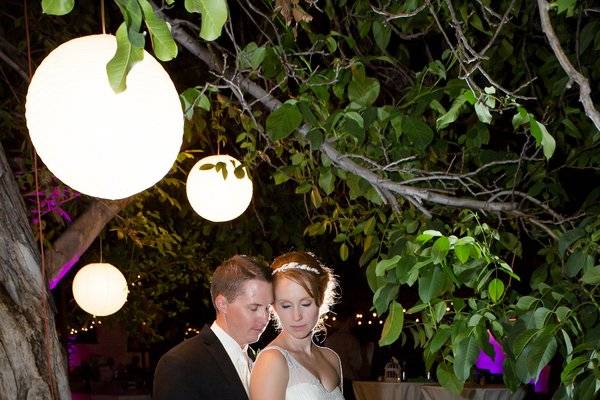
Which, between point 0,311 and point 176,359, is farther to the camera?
point 176,359

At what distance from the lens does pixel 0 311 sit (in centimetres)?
217

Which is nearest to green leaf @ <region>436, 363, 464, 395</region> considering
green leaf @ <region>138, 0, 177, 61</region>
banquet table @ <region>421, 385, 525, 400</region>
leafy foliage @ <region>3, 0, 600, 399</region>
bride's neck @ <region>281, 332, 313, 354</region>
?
leafy foliage @ <region>3, 0, 600, 399</region>

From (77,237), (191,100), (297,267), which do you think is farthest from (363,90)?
(77,237)

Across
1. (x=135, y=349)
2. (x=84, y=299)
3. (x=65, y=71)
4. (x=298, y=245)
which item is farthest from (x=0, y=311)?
(x=135, y=349)

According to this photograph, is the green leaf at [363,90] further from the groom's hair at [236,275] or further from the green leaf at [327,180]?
the groom's hair at [236,275]

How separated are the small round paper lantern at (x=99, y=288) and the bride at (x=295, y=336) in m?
2.66

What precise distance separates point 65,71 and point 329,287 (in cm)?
153

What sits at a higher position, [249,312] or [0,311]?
[0,311]

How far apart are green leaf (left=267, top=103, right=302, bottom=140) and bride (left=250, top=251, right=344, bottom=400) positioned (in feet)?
1.85

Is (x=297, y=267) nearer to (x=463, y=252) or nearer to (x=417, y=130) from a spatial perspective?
(x=417, y=130)

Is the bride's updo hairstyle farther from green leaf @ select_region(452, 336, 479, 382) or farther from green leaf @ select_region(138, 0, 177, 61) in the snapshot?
green leaf @ select_region(138, 0, 177, 61)

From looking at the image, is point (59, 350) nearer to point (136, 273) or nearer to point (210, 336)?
point (210, 336)

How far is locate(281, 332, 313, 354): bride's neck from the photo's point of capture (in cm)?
295

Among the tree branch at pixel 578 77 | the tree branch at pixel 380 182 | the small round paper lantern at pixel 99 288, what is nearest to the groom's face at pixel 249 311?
the tree branch at pixel 380 182
